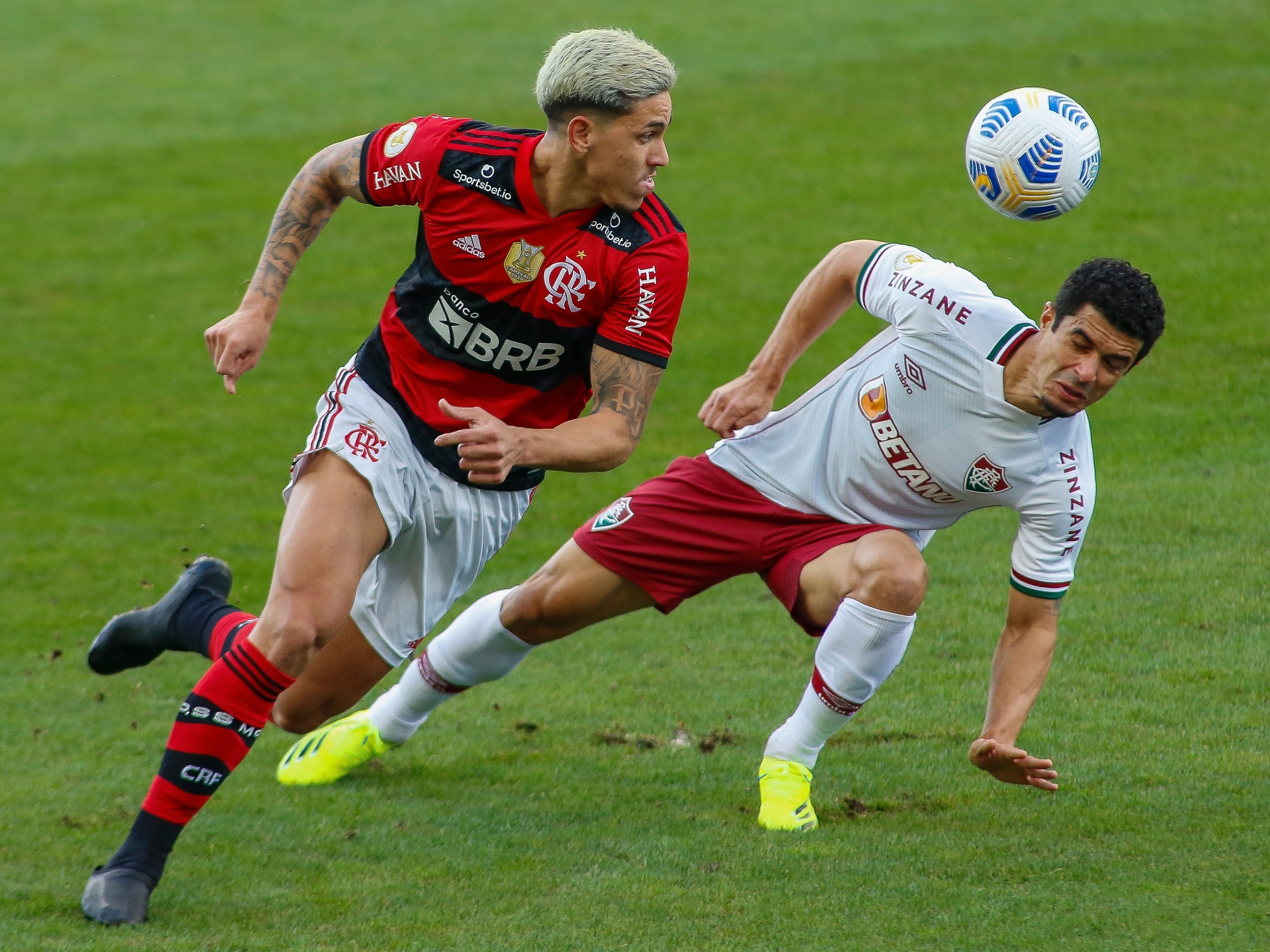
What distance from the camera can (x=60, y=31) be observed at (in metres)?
23.0

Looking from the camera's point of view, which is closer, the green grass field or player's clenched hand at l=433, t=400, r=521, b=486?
player's clenched hand at l=433, t=400, r=521, b=486

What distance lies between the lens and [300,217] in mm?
5074

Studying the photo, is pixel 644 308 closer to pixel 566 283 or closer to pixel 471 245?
pixel 566 283

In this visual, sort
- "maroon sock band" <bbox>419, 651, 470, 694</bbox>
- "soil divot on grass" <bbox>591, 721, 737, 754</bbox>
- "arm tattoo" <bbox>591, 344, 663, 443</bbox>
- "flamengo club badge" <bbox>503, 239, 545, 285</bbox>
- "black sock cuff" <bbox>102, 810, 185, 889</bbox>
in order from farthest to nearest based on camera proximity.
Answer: "soil divot on grass" <bbox>591, 721, 737, 754</bbox> < "maroon sock band" <bbox>419, 651, 470, 694</bbox> < "flamengo club badge" <bbox>503, 239, 545, 285</bbox> < "arm tattoo" <bbox>591, 344, 663, 443</bbox> < "black sock cuff" <bbox>102, 810, 185, 889</bbox>

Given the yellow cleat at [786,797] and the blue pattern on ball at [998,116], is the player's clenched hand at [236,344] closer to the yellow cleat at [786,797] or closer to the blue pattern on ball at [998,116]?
the yellow cleat at [786,797]

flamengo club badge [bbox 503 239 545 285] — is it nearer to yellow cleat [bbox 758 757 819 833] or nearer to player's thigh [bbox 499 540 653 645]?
player's thigh [bbox 499 540 653 645]

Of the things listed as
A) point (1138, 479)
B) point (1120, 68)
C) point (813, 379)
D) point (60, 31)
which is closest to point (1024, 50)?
point (1120, 68)

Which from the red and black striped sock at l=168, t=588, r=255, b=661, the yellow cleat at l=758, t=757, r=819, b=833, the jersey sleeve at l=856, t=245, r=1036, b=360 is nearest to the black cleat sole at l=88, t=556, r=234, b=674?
the red and black striped sock at l=168, t=588, r=255, b=661

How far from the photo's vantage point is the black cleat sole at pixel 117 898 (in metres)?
4.03

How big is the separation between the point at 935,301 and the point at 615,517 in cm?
137

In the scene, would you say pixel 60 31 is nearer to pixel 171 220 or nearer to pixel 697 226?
pixel 171 220

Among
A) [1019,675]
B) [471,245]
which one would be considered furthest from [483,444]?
[1019,675]

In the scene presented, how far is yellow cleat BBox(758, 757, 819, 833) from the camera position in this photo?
4809 mm

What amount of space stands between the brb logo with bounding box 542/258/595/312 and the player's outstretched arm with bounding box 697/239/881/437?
23.8 inches
